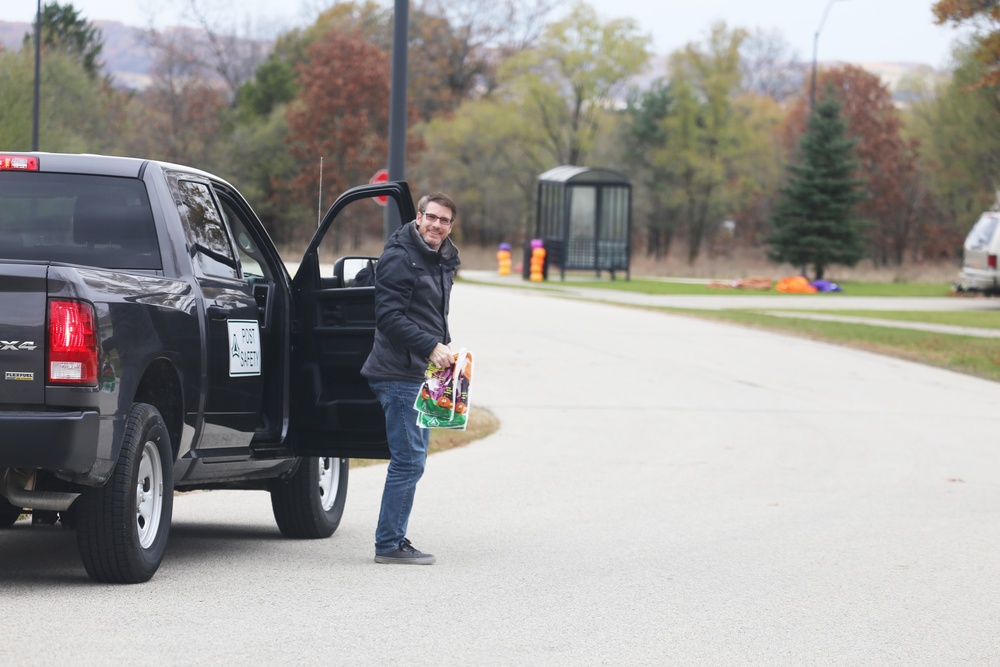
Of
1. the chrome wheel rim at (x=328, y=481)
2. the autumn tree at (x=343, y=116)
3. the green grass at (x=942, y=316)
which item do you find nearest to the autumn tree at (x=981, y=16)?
the green grass at (x=942, y=316)

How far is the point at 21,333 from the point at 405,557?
101 inches

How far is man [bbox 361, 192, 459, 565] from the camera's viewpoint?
7777 millimetres

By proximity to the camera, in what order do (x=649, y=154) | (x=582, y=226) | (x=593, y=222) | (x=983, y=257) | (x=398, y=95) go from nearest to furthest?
(x=398, y=95)
(x=983, y=257)
(x=593, y=222)
(x=582, y=226)
(x=649, y=154)

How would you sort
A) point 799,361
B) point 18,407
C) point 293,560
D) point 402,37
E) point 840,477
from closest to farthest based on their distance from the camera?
point 18,407 → point 293,560 → point 840,477 → point 402,37 → point 799,361

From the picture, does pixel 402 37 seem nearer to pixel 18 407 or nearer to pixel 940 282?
pixel 18 407

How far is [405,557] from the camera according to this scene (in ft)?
26.2

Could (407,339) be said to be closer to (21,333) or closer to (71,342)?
(71,342)

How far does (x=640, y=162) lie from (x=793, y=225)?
26.6 metres

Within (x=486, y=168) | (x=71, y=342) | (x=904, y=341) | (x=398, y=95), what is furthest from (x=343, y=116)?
(x=71, y=342)

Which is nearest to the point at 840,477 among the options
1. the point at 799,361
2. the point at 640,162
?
the point at 799,361

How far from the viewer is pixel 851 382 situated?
65.2 ft

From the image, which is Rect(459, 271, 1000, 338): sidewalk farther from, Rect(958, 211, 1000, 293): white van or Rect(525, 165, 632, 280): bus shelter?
Rect(525, 165, 632, 280): bus shelter

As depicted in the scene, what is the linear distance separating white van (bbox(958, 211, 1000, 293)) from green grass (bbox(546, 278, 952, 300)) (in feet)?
11.7

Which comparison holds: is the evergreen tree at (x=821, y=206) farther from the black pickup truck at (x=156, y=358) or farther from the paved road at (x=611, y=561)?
the black pickup truck at (x=156, y=358)
